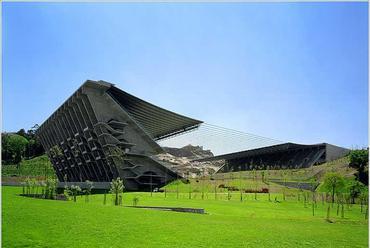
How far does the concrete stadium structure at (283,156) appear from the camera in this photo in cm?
6700

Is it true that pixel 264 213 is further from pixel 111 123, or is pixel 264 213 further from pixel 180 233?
pixel 111 123

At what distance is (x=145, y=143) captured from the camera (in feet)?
172

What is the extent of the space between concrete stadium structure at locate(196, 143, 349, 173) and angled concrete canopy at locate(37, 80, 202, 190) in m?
18.5

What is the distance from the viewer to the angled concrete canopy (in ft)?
157

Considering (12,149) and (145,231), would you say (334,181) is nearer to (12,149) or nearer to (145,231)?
(145,231)

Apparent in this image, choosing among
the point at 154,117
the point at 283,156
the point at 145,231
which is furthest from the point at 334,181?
the point at 283,156

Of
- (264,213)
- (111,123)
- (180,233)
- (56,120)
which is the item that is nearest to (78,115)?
(111,123)

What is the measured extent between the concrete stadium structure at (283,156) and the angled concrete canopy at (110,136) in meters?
18.5

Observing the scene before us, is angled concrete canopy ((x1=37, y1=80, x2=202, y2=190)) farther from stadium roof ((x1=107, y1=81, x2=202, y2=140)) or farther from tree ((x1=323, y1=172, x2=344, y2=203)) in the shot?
tree ((x1=323, y1=172, x2=344, y2=203))

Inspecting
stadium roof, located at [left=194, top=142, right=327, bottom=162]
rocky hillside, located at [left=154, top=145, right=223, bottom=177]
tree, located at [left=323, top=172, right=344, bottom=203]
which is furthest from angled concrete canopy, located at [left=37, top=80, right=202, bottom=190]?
tree, located at [left=323, top=172, right=344, bottom=203]

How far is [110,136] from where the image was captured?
47.7 m

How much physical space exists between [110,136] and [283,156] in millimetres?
38519

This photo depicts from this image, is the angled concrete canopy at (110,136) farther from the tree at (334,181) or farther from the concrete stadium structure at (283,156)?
the tree at (334,181)

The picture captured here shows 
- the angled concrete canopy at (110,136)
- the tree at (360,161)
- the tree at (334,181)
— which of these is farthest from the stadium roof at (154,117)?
the tree at (334,181)
